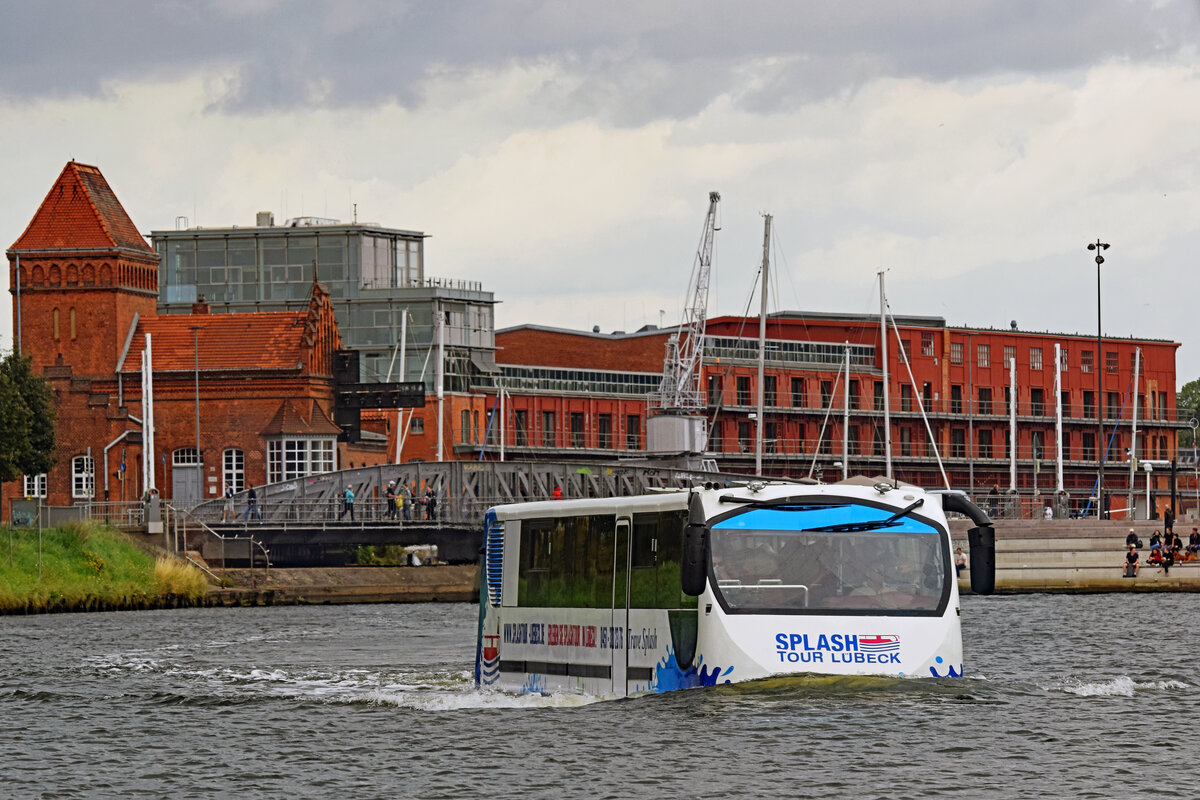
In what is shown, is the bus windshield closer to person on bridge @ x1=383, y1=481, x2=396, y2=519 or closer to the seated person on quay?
the seated person on quay

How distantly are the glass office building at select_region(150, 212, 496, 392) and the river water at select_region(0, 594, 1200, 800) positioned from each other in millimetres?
91398

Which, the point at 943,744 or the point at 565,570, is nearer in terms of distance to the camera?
the point at 943,744

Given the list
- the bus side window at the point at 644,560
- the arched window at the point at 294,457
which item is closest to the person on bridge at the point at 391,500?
the arched window at the point at 294,457

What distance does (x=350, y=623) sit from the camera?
53312mm

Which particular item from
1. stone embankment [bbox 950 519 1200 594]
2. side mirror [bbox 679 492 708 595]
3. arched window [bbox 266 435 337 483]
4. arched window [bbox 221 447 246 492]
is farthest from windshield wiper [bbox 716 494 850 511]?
arched window [bbox 221 447 246 492]

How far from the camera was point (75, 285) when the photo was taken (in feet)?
301

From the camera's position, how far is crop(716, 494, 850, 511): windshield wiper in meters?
21.9

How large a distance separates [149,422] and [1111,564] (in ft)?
126

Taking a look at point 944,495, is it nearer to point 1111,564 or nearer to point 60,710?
point 60,710

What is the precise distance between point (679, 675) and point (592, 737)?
1206mm

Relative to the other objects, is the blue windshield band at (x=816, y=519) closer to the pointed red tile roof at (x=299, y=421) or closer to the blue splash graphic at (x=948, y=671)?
the blue splash graphic at (x=948, y=671)

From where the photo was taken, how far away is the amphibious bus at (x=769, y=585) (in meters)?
21.3

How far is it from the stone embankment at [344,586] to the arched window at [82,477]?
65.7 feet

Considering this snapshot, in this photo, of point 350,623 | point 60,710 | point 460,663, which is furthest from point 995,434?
point 60,710
